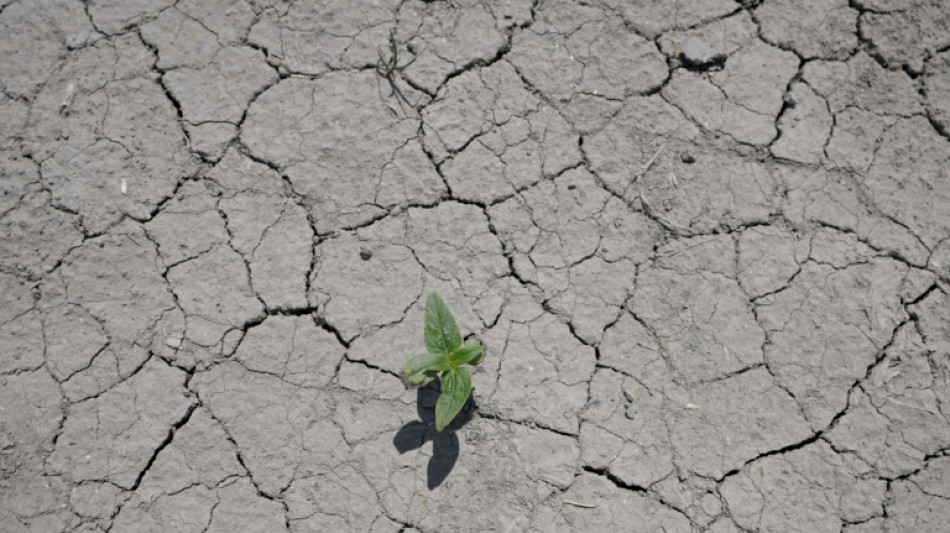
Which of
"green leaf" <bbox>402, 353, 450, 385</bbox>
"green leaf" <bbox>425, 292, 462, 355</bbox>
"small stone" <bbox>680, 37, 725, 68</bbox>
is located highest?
"small stone" <bbox>680, 37, 725, 68</bbox>

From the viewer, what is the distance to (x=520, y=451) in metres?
3.05

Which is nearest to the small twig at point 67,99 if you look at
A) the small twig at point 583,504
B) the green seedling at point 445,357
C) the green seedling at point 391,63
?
the green seedling at point 391,63

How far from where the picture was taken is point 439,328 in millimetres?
2939

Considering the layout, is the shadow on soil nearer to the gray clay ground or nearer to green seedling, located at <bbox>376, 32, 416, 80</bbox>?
the gray clay ground

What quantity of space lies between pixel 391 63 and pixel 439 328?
4.02ft

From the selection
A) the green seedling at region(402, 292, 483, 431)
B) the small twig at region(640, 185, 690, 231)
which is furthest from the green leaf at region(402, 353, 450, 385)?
the small twig at region(640, 185, 690, 231)

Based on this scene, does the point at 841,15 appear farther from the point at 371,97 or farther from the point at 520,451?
the point at 520,451

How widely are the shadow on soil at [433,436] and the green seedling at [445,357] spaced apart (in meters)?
0.11

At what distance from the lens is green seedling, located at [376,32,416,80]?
3340 millimetres

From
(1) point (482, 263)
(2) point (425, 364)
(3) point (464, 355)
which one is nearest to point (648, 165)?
(1) point (482, 263)

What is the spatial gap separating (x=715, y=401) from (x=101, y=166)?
2.76 meters

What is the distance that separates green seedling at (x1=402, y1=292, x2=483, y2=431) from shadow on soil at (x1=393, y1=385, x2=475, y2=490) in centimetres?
11

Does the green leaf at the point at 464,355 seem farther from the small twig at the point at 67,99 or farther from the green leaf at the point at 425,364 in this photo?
the small twig at the point at 67,99

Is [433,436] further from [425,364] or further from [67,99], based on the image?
[67,99]
